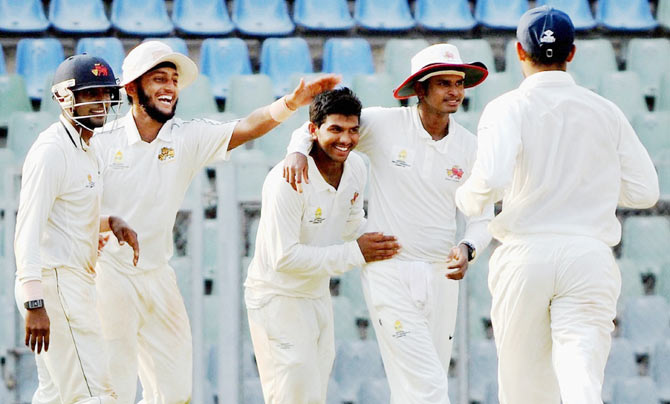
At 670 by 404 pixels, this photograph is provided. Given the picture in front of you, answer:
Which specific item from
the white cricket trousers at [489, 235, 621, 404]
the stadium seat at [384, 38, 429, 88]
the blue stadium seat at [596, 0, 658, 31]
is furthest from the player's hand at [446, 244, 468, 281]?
the blue stadium seat at [596, 0, 658, 31]

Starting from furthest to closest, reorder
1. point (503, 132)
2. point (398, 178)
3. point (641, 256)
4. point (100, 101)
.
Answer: point (641, 256), point (398, 178), point (100, 101), point (503, 132)

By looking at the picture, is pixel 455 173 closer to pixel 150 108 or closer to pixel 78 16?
pixel 150 108

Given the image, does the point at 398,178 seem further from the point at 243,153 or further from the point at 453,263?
the point at 243,153

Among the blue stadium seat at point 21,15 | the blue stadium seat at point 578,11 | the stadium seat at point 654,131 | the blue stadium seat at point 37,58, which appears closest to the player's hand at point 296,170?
the stadium seat at point 654,131

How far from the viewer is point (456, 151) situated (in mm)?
5312

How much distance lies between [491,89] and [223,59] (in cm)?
221

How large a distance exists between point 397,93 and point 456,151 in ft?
1.30

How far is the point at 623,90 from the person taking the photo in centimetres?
861

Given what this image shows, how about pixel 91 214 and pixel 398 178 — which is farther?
pixel 398 178

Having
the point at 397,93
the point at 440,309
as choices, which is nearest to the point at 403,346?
the point at 440,309

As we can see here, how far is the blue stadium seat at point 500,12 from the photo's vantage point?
962cm

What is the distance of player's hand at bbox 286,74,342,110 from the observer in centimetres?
504

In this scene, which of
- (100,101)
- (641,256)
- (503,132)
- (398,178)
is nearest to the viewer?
(503,132)

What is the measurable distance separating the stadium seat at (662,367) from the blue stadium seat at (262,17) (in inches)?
166
